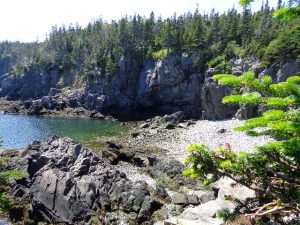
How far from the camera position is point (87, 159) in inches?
1471

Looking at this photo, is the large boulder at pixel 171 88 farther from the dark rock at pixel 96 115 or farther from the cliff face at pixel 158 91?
the dark rock at pixel 96 115

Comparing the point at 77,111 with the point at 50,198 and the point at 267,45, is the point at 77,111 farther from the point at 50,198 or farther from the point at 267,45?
the point at 50,198

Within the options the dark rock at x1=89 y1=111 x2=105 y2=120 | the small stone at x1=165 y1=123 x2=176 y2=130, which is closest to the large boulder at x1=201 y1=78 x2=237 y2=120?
the small stone at x1=165 y1=123 x2=176 y2=130

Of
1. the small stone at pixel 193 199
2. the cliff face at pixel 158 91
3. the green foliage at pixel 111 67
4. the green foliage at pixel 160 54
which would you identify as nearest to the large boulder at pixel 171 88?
the cliff face at pixel 158 91

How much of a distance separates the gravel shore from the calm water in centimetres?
1147

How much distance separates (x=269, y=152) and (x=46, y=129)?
80.2 metres

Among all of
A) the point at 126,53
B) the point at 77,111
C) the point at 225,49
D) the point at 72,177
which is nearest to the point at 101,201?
the point at 72,177

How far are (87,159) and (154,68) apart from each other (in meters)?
68.3

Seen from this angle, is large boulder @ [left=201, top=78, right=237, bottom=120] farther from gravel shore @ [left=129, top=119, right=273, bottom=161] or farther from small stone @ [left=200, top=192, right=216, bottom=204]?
small stone @ [left=200, top=192, right=216, bottom=204]

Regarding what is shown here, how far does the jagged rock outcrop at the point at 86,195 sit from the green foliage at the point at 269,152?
22.3 meters

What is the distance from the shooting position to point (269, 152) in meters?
5.82

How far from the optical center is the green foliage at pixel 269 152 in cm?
515

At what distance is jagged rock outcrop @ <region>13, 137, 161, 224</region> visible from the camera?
28.6m

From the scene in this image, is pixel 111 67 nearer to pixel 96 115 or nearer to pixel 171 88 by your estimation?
pixel 96 115
